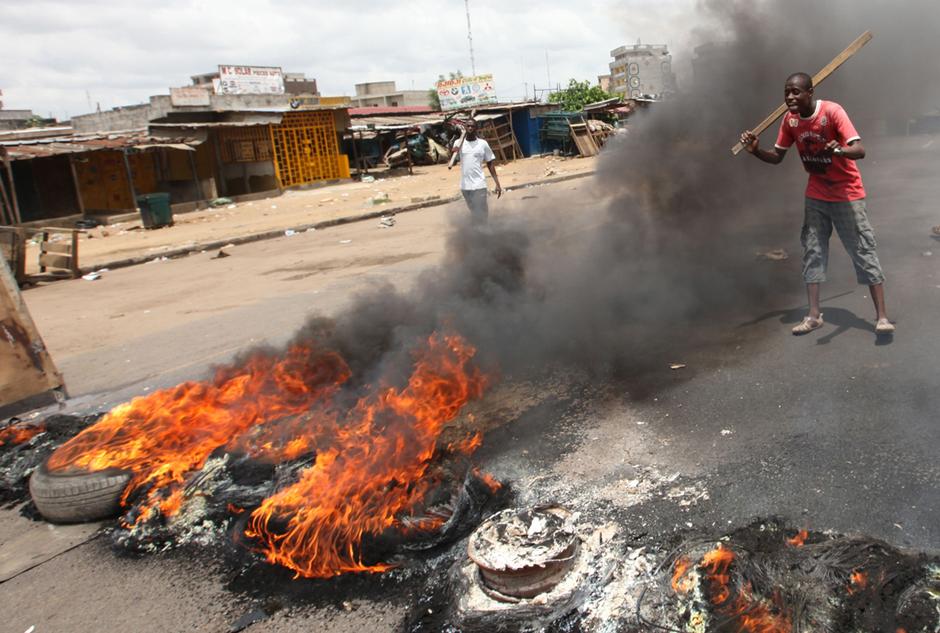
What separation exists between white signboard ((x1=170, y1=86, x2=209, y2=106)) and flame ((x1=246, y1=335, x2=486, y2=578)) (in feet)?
78.8

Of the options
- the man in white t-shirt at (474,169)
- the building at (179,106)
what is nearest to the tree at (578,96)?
the building at (179,106)

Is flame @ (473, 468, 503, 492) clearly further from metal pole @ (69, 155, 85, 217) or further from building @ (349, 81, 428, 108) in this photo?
building @ (349, 81, 428, 108)

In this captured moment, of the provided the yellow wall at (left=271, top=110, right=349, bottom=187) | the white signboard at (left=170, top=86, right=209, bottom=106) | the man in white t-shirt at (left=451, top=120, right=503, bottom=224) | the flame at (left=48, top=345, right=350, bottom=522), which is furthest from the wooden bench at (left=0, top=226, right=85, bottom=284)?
the yellow wall at (left=271, top=110, right=349, bottom=187)

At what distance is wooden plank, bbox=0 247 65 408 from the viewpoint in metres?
5.36

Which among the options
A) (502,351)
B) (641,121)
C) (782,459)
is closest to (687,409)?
(782,459)

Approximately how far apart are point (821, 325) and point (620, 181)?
308 centimetres

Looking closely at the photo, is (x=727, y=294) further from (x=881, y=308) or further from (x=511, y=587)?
(x=511, y=587)

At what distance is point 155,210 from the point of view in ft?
63.5

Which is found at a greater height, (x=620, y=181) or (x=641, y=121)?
(x=641, y=121)

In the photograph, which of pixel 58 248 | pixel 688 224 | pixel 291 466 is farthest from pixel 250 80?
pixel 291 466

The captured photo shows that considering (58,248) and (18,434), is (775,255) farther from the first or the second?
(58,248)

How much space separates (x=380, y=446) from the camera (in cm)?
382

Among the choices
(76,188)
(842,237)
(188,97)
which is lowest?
(842,237)

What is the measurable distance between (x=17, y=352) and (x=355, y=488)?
12.0ft
